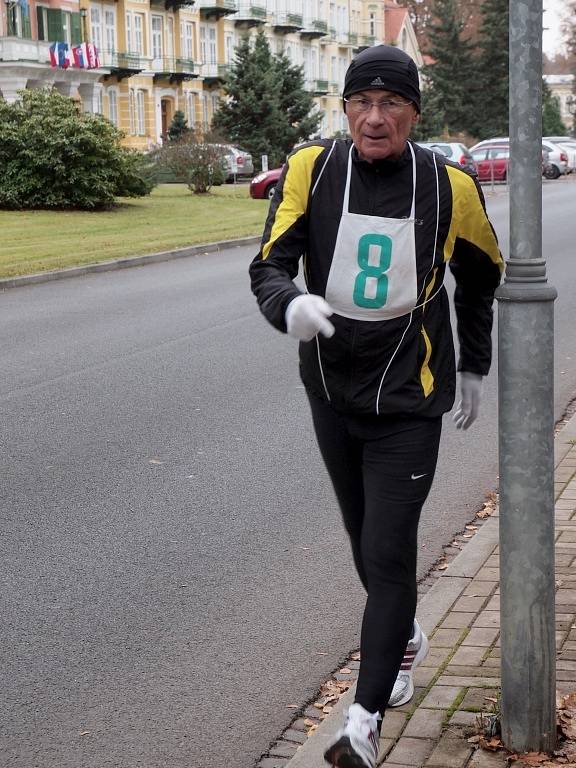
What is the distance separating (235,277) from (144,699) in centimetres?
1353

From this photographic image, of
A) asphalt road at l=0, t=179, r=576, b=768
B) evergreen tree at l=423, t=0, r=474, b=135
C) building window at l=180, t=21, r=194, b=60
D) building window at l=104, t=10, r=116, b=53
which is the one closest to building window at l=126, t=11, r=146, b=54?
building window at l=104, t=10, r=116, b=53

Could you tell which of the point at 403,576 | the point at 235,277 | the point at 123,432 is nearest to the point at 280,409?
the point at 123,432

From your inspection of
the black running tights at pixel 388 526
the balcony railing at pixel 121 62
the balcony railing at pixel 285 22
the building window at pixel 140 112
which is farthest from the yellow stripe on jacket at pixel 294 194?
the balcony railing at pixel 285 22

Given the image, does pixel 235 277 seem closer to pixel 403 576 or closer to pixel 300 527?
pixel 300 527

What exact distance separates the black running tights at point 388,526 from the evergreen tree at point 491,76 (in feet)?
259

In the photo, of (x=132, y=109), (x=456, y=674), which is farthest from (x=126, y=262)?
(x=132, y=109)

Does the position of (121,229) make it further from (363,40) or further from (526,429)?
(363,40)

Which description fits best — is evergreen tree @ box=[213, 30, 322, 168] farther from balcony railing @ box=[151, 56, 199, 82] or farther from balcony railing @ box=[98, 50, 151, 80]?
balcony railing @ box=[151, 56, 199, 82]

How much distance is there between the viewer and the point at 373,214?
11.0ft

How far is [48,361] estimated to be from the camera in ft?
35.3

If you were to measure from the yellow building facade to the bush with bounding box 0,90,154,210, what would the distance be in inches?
870

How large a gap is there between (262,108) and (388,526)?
47454mm

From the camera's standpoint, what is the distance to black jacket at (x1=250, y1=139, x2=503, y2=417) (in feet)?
11.0

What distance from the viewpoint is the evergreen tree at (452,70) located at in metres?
80.8
